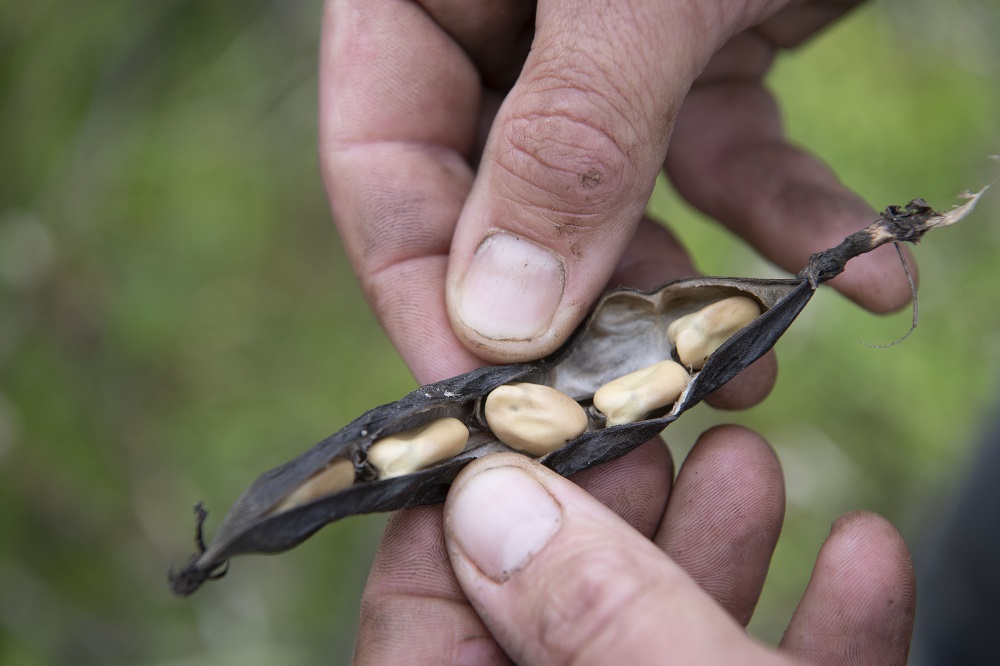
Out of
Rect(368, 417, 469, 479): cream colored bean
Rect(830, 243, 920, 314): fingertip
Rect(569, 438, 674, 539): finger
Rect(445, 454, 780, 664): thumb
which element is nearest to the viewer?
Rect(445, 454, 780, 664): thumb

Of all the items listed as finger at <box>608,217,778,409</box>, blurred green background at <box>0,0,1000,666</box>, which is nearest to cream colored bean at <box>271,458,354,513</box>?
finger at <box>608,217,778,409</box>

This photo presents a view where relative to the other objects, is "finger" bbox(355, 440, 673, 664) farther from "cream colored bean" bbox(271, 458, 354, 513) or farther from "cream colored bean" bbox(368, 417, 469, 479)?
"cream colored bean" bbox(271, 458, 354, 513)

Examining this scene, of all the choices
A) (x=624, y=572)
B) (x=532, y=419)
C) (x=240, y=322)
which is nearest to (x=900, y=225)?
(x=532, y=419)

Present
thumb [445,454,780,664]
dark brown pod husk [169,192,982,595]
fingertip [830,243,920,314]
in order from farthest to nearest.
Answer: fingertip [830,243,920,314] < dark brown pod husk [169,192,982,595] < thumb [445,454,780,664]

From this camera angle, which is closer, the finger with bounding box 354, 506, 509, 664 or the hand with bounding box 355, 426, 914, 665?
the hand with bounding box 355, 426, 914, 665

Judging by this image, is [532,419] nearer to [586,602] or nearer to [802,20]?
[586,602]

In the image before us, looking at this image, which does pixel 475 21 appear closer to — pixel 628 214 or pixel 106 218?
pixel 628 214

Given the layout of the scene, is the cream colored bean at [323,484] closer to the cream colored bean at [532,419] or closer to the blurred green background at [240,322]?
the cream colored bean at [532,419]
